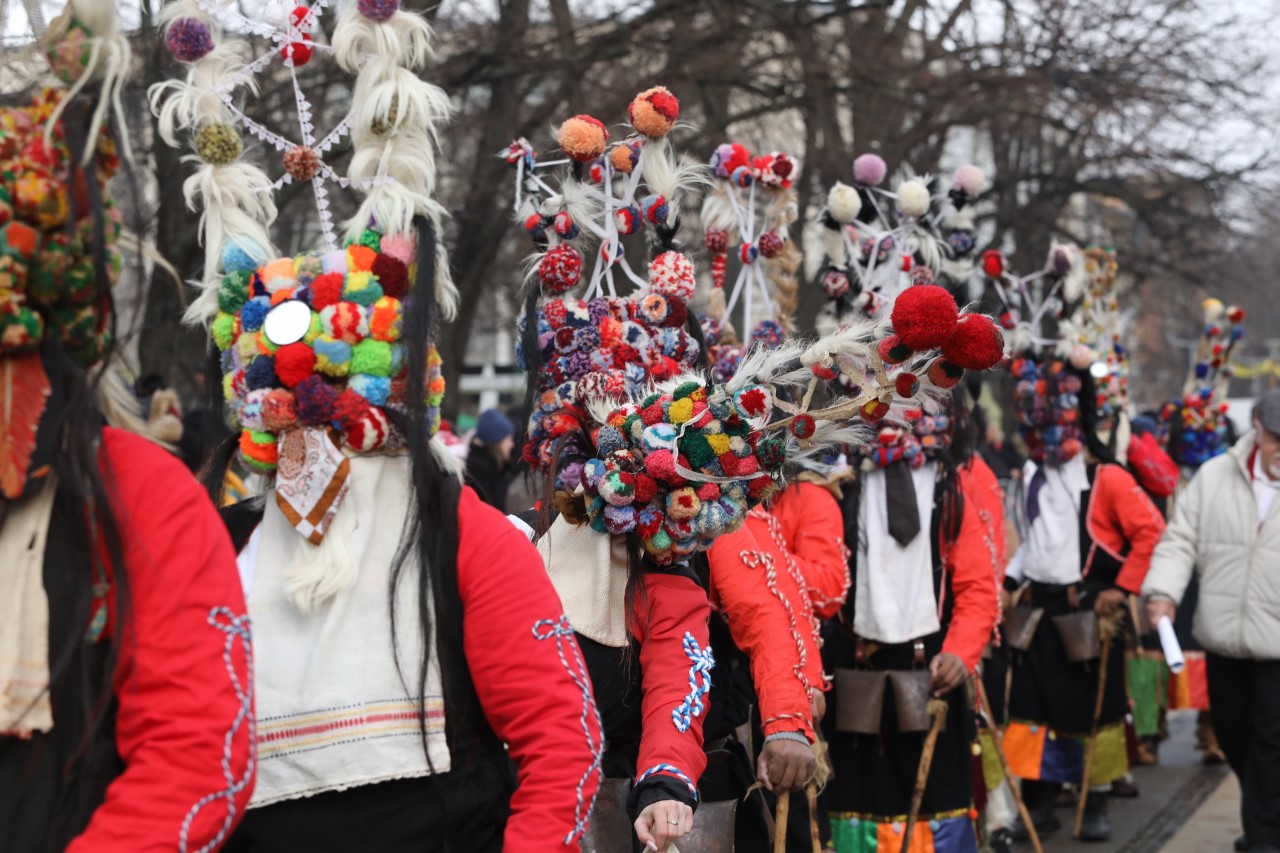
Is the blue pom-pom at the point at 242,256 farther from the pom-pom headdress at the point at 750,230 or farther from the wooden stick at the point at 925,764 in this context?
the wooden stick at the point at 925,764

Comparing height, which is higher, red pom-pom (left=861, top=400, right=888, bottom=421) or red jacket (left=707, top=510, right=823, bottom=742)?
red pom-pom (left=861, top=400, right=888, bottom=421)

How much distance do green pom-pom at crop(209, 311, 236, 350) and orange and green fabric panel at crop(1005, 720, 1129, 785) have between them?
623 cm

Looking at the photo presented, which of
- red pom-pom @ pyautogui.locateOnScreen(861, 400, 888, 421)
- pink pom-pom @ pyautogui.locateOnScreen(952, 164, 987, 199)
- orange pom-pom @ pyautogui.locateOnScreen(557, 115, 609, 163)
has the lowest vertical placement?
red pom-pom @ pyautogui.locateOnScreen(861, 400, 888, 421)

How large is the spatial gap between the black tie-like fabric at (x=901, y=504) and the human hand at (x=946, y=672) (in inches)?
18.9

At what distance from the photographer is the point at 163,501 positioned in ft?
6.95

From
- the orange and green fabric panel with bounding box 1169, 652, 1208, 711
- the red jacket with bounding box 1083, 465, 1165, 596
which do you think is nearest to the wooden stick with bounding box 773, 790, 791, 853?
the red jacket with bounding box 1083, 465, 1165, 596

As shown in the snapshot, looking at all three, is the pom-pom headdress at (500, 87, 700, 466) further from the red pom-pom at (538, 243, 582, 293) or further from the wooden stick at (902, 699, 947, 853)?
the wooden stick at (902, 699, 947, 853)

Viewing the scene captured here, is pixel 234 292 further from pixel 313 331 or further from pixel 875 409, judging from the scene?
pixel 875 409

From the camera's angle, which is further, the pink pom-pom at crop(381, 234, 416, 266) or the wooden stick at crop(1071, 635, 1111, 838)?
the wooden stick at crop(1071, 635, 1111, 838)

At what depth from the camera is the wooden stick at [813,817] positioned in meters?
4.64

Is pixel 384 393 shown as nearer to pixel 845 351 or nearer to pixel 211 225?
pixel 211 225

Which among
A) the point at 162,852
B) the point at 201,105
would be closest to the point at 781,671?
the point at 201,105

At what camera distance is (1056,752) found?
8227 millimetres

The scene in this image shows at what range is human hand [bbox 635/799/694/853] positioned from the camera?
133 inches
